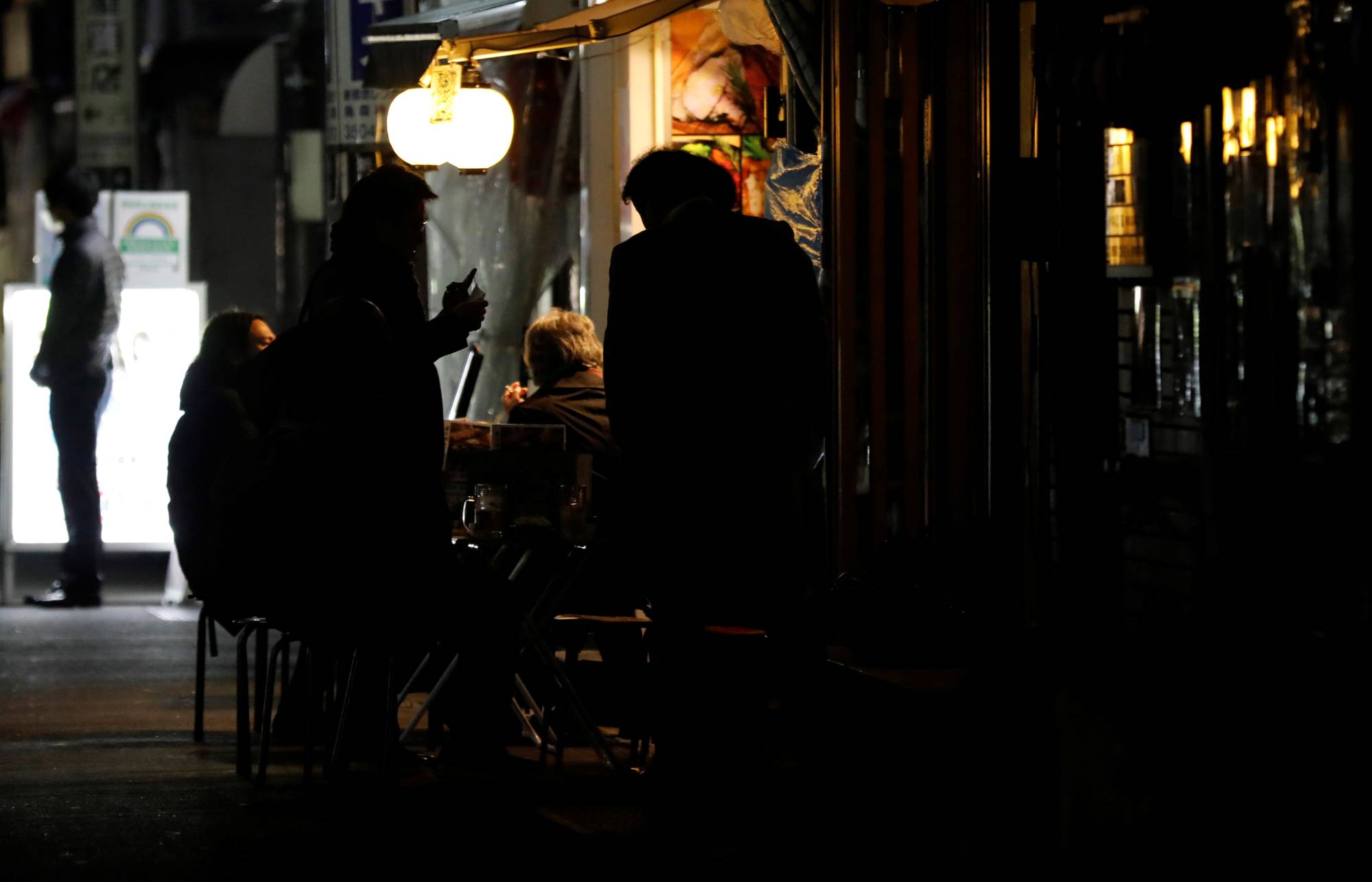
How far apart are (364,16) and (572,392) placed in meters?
3.97

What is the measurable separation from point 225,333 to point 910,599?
11.6ft

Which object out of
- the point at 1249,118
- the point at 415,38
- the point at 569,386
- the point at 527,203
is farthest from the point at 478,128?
the point at 1249,118

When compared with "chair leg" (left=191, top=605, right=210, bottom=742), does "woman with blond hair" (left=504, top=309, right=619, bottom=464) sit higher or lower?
higher

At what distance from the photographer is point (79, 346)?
42.0 feet

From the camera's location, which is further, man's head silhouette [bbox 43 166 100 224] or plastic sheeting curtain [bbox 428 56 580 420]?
man's head silhouette [bbox 43 166 100 224]

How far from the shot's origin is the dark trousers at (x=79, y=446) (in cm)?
1283

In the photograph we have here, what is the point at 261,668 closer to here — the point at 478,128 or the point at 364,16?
the point at 478,128

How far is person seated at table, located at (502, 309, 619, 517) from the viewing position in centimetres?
796

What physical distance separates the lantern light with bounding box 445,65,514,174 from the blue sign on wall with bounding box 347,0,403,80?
6.32 ft

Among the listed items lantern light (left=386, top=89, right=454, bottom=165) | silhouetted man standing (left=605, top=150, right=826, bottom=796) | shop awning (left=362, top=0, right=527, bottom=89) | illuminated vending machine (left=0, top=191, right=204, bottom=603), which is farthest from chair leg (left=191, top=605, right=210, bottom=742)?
illuminated vending machine (left=0, top=191, right=204, bottom=603)

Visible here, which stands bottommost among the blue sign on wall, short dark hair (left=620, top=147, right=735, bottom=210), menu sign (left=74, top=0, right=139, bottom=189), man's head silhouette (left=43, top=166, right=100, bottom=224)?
short dark hair (left=620, top=147, right=735, bottom=210)

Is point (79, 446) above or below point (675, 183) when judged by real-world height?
below

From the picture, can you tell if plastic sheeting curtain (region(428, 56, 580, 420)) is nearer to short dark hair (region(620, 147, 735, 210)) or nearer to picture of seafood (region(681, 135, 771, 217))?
picture of seafood (region(681, 135, 771, 217))

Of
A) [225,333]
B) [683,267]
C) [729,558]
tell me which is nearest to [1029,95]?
[683,267]
